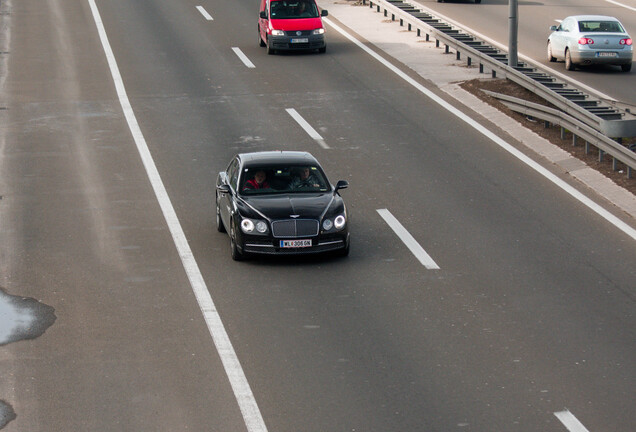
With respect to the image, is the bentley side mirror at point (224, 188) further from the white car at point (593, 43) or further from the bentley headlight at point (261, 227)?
the white car at point (593, 43)

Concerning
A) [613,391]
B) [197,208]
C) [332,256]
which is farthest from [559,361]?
[197,208]

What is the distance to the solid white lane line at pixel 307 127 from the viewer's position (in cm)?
2466

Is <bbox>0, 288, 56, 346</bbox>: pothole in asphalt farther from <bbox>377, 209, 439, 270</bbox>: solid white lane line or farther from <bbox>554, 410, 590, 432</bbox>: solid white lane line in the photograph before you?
<bbox>554, 410, 590, 432</bbox>: solid white lane line

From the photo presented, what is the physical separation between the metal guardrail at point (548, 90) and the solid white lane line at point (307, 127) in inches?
192

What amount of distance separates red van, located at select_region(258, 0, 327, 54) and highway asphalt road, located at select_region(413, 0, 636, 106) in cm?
582

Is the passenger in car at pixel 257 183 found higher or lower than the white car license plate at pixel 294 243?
higher

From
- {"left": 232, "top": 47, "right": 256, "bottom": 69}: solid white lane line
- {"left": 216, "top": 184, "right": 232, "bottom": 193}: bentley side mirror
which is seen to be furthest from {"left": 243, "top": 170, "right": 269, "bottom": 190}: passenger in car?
{"left": 232, "top": 47, "right": 256, "bottom": 69}: solid white lane line

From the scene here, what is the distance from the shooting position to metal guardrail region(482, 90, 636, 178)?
2089 cm

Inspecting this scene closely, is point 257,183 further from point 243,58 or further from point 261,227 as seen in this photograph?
point 243,58

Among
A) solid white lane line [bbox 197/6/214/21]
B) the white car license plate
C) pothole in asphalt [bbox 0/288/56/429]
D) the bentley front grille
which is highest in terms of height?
the bentley front grille

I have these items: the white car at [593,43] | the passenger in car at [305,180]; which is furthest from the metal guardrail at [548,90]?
the passenger in car at [305,180]

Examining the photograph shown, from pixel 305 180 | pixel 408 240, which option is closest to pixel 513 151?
pixel 408 240

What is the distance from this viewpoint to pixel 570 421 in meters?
10.8

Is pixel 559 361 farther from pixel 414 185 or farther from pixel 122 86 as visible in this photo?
pixel 122 86
